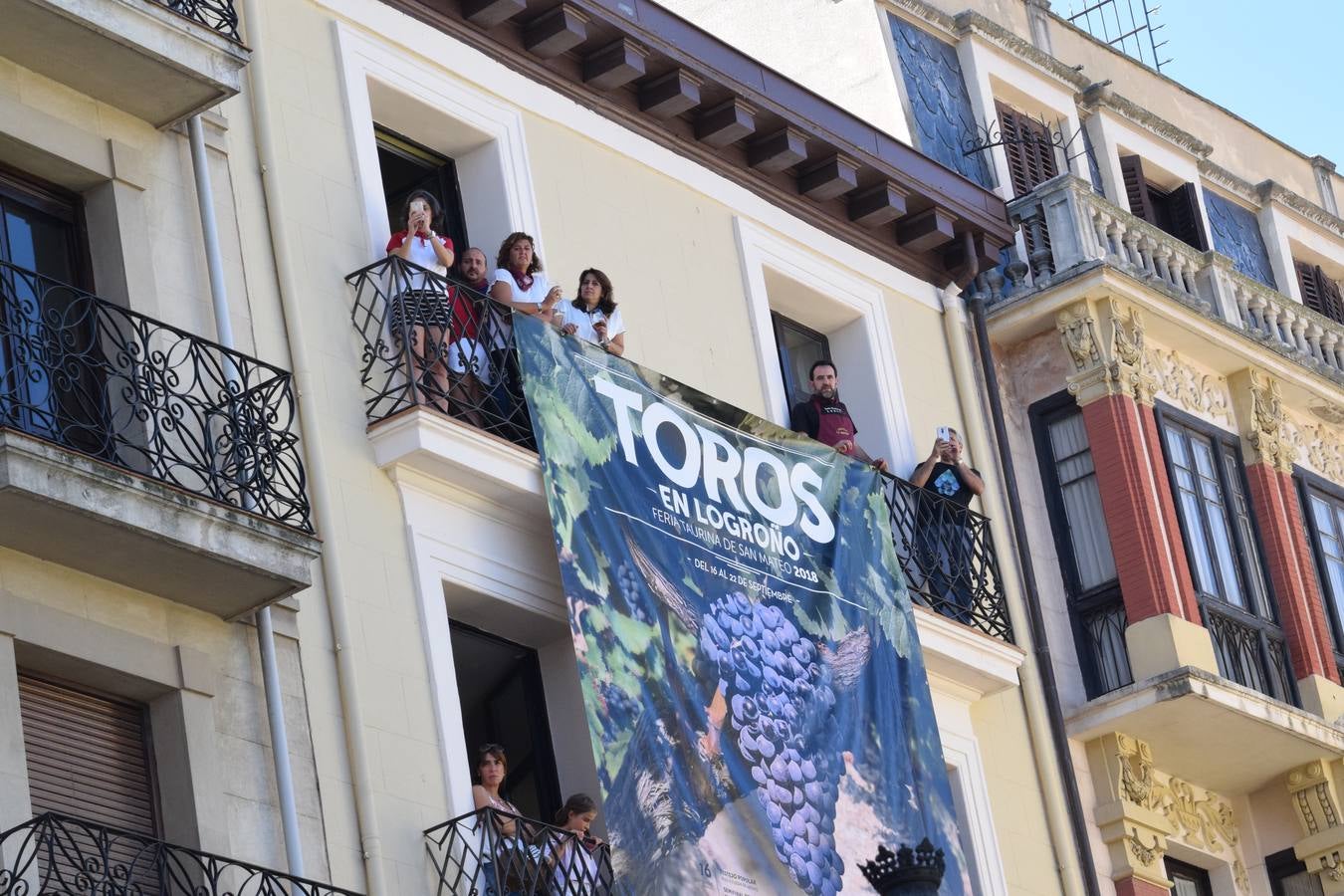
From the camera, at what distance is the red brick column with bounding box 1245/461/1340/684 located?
22891mm

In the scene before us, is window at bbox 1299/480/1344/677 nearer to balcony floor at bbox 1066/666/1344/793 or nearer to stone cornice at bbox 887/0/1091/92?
balcony floor at bbox 1066/666/1344/793

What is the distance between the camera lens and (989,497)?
2189 centimetres

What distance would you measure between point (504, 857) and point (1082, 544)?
7772mm

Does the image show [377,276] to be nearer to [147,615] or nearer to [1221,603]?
[147,615]

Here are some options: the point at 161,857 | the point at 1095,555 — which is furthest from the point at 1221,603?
the point at 161,857

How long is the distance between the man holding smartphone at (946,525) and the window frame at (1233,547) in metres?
1.93

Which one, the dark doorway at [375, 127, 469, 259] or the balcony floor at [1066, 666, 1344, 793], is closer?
the dark doorway at [375, 127, 469, 259]

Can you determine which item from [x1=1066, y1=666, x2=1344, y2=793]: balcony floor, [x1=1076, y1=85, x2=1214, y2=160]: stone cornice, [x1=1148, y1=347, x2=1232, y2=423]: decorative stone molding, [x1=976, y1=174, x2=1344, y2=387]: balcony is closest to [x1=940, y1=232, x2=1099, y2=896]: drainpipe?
[x1=1066, y1=666, x2=1344, y2=793]: balcony floor

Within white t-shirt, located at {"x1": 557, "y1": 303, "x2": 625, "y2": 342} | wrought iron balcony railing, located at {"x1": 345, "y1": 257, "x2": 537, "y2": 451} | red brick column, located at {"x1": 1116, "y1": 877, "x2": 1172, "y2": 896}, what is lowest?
red brick column, located at {"x1": 1116, "y1": 877, "x2": 1172, "y2": 896}

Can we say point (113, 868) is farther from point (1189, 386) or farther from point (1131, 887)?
point (1189, 386)

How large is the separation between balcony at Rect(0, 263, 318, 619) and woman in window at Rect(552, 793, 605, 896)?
6.92 ft

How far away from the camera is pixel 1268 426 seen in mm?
23828

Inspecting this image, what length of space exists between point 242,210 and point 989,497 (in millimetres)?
7067

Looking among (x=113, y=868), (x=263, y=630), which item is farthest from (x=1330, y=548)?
(x=113, y=868)
